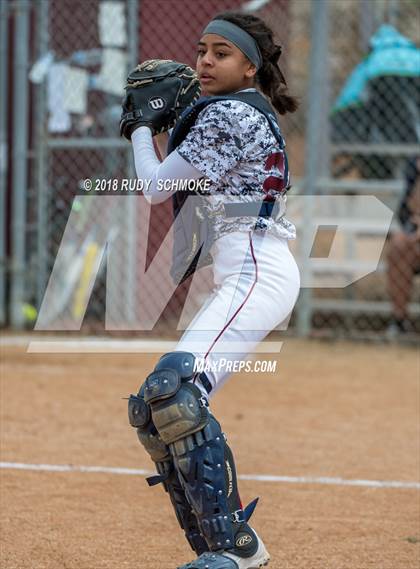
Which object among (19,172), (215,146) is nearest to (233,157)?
(215,146)

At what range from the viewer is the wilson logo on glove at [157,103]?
3.46 meters

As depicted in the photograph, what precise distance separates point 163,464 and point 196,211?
804 millimetres

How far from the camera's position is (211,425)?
10.5 feet

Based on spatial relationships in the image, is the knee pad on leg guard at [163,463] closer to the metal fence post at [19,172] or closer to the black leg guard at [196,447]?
the black leg guard at [196,447]

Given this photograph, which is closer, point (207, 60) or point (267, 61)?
point (207, 60)

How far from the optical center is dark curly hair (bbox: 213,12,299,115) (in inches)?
142

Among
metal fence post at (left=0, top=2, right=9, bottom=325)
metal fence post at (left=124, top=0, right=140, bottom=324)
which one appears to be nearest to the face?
metal fence post at (left=124, top=0, right=140, bottom=324)

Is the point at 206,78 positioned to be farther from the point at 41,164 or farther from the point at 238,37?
the point at 41,164

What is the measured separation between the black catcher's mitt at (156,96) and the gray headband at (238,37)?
18 cm

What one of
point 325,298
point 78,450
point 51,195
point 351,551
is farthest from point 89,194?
point 351,551

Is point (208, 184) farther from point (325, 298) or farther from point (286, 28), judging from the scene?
point (286, 28)

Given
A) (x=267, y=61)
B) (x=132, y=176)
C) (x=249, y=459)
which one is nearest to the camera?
(x=267, y=61)

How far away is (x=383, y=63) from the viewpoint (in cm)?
995

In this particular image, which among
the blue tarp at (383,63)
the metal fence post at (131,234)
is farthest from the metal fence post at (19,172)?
the blue tarp at (383,63)
